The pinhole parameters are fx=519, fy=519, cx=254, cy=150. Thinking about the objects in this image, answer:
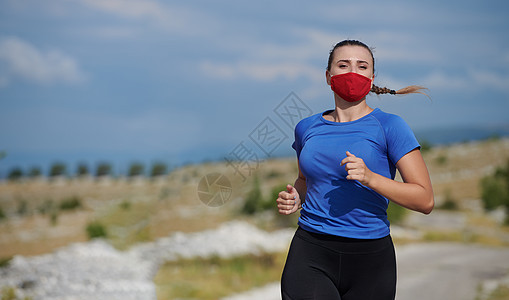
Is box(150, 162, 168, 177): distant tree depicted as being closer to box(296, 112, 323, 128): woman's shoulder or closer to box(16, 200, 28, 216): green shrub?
box(16, 200, 28, 216): green shrub

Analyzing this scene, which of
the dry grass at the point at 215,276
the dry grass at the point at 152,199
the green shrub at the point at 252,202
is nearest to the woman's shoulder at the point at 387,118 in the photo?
the dry grass at the point at 152,199

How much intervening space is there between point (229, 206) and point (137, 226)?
5.25m

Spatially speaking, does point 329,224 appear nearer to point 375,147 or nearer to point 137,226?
point 375,147

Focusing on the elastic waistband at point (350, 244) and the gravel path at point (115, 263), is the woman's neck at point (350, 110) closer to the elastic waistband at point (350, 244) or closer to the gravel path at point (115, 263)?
the elastic waistband at point (350, 244)

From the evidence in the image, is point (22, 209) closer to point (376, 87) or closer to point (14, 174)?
point (14, 174)

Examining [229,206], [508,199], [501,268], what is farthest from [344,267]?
[508,199]

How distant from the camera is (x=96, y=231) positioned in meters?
15.3

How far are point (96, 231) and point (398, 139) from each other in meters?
14.1

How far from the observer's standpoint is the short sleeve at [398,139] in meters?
2.48

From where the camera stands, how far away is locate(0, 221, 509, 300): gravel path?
372 inches

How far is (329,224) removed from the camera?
2.61 metres

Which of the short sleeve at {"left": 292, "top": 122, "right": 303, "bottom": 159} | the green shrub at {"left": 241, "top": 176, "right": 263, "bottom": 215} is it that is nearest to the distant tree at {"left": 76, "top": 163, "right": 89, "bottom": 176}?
the green shrub at {"left": 241, "top": 176, "right": 263, "bottom": 215}

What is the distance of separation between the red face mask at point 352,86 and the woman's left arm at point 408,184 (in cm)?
41

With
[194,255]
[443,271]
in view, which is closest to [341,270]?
[194,255]
